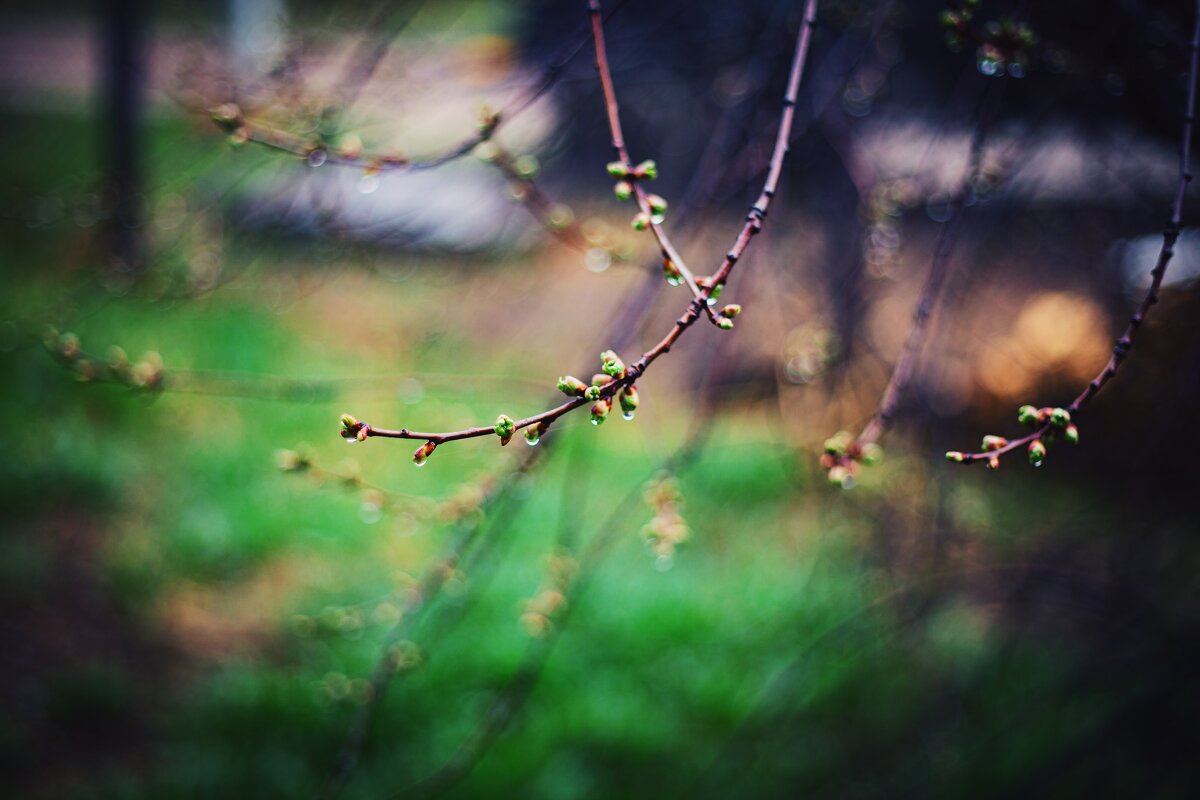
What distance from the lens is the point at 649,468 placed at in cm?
383

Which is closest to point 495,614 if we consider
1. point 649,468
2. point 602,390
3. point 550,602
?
point 649,468

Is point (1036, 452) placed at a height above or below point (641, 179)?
below

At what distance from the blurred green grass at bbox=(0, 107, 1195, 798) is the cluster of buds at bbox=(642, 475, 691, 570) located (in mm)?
219

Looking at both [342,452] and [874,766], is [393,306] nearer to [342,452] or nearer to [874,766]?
[342,452]

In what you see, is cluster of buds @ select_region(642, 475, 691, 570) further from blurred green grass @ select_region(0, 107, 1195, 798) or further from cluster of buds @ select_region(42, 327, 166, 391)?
cluster of buds @ select_region(42, 327, 166, 391)

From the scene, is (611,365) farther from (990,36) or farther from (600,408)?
(990,36)

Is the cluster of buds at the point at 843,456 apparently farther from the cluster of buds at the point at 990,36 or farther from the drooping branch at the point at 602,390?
the cluster of buds at the point at 990,36

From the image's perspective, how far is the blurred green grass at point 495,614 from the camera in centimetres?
219

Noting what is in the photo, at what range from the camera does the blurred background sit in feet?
5.55

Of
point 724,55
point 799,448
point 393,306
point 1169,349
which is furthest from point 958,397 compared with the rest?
point 393,306

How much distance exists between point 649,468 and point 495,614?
122 centimetres

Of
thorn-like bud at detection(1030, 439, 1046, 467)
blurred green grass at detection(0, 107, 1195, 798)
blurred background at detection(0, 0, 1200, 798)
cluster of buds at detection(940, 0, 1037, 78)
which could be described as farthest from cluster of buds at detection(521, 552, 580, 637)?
cluster of buds at detection(940, 0, 1037, 78)

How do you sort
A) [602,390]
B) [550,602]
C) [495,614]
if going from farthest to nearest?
[495,614] → [550,602] → [602,390]

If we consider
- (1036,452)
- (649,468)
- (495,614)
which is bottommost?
(1036,452)
